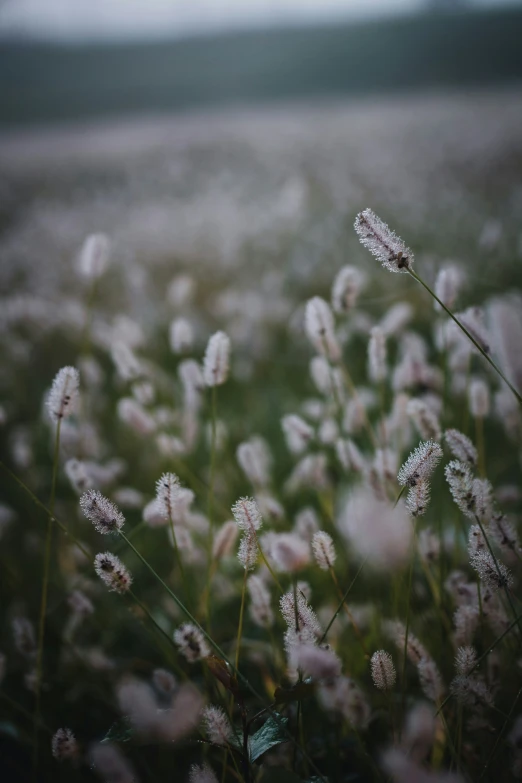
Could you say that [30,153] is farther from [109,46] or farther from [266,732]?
[266,732]

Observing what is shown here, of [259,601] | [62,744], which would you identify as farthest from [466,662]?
[62,744]

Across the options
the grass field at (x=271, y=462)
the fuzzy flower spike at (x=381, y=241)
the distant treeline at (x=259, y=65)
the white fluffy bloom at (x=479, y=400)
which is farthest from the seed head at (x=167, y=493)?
the distant treeline at (x=259, y=65)

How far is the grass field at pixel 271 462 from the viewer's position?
82 centimetres

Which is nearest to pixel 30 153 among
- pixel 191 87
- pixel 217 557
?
pixel 191 87

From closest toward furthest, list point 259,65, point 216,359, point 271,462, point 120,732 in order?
point 120,732
point 216,359
point 271,462
point 259,65

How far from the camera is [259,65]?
5.26 meters

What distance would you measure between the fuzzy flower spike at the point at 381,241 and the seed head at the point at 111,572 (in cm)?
53

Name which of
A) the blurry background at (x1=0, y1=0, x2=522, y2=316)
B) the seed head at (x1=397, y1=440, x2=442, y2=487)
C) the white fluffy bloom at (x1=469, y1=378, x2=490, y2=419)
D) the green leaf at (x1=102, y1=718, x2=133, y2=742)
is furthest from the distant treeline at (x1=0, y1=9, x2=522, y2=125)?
the green leaf at (x1=102, y1=718, x2=133, y2=742)

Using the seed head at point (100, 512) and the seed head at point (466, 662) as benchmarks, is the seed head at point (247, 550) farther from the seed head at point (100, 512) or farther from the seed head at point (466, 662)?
the seed head at point (466, 662)

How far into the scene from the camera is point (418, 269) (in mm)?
2256

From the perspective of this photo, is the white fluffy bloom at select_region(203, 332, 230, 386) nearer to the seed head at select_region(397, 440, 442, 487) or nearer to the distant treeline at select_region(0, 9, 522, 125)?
the seed head at select_region(397, 440, 442, 487)

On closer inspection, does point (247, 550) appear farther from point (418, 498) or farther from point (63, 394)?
point (63, 394)

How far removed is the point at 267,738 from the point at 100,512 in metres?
0.38

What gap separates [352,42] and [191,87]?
1.83m
